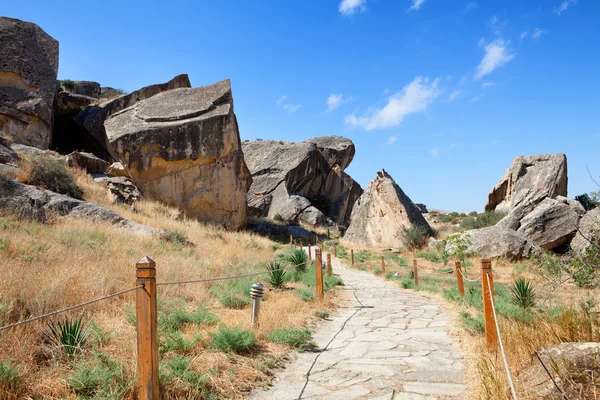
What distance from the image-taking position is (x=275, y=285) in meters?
9.07

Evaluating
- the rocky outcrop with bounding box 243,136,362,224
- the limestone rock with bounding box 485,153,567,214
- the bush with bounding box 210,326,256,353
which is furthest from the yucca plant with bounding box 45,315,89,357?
the rocky outcrop with bounding box 243,136,362,224

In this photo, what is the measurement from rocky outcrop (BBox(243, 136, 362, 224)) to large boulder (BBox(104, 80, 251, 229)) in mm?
10937

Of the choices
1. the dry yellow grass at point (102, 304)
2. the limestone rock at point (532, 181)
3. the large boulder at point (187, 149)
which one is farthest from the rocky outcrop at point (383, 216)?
the dry yellow grass at point (102, 304)

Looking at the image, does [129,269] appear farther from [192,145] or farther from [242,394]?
[192,145]

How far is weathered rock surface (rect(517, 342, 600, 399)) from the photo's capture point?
2695mm

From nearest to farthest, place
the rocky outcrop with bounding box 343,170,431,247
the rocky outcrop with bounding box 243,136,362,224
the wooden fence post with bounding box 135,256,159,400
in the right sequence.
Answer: the wooden fence post with bounding box 135,256,159,400, the rocky outcrop with bounding box 343,170,431,247, the rocky outcrop with bounding box 243,136,362,224

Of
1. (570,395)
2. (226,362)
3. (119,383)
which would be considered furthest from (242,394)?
(570,395)

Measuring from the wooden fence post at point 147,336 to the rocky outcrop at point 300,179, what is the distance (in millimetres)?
30771

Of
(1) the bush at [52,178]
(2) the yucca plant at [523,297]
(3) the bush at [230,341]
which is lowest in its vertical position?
(3) the bush at [230,341]

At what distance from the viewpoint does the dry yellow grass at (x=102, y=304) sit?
366 cm

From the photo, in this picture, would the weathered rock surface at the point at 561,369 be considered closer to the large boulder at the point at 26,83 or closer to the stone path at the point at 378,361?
the stone path at the point at 378,361

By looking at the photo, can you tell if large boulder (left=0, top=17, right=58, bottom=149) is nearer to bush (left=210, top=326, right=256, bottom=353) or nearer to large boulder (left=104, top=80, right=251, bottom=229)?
large boulder (left=104, top=80, right=251, bottom=229)

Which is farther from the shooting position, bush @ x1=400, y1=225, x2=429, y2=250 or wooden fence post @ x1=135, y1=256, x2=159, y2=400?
bush @ x1=400, y1=225, x2=429, y2=250

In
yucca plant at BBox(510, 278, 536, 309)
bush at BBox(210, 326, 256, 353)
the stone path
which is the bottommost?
the stone path
